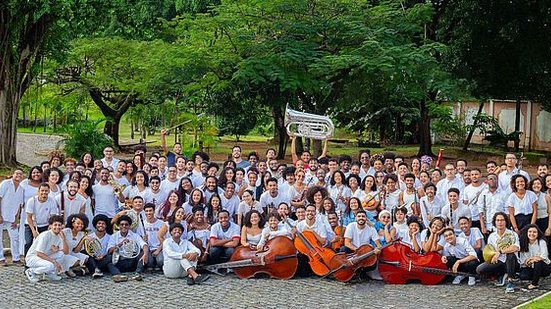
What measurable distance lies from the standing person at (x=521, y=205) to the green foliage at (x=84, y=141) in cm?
1394

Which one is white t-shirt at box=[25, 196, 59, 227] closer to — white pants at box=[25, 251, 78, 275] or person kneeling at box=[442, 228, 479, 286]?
white pants at box=[25, 251, 78, 275]

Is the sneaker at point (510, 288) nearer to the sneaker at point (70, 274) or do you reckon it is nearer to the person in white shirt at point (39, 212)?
the sneaker at point (70, 274)

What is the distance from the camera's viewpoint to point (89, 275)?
10.5 meters

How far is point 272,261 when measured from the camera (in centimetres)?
1038

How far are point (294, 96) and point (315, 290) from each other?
1396 cm

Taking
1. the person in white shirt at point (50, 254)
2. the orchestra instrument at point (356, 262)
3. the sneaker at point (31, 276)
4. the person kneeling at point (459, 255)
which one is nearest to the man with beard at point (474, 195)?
the person kneeling at point (459, 255)

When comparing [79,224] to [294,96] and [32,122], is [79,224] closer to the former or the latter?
[294,96]

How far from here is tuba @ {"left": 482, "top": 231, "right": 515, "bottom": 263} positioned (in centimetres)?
1001

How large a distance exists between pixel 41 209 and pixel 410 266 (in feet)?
16.7

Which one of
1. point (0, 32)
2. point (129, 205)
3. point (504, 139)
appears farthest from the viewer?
point (504, 139)

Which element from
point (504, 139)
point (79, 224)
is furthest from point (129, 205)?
point (504, 139)

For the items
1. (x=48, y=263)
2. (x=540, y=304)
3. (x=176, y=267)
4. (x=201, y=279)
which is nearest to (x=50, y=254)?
(x=48, y=263)

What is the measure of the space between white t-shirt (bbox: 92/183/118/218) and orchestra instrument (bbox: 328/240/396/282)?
3.40m

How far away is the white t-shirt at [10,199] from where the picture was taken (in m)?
11.0
